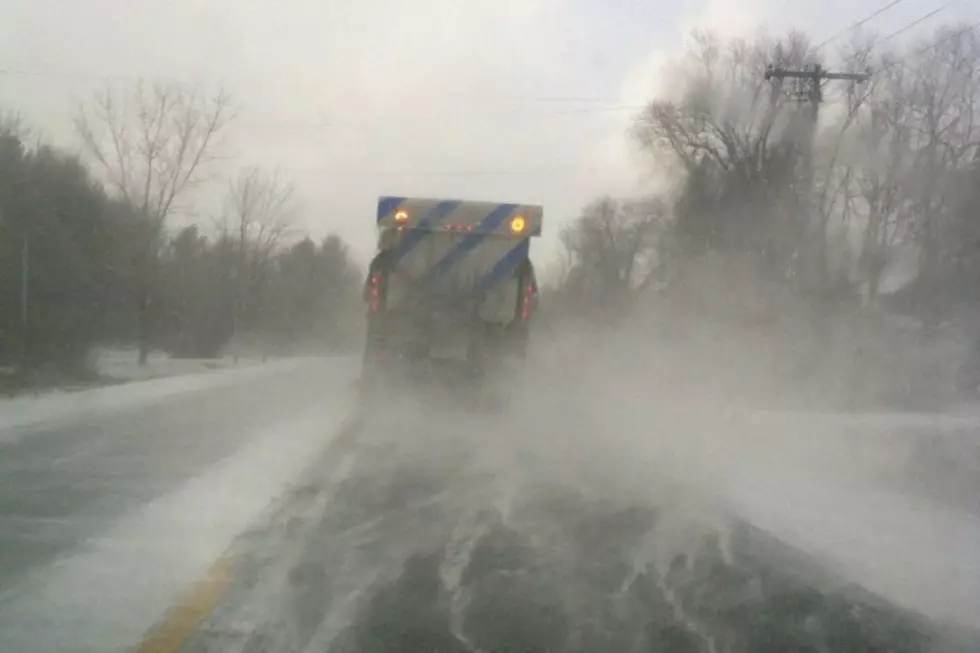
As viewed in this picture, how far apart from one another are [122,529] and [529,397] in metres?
16.7

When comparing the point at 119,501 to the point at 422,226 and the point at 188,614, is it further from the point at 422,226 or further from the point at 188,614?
the point at 422,226

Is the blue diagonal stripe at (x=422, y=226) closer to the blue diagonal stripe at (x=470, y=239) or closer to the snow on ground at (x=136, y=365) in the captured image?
the blue diagonal stripe at (x=470, y=239)

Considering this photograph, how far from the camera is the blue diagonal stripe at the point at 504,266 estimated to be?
60.2 ft

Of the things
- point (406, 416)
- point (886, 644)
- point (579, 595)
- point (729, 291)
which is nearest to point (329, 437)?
point (406, 416)

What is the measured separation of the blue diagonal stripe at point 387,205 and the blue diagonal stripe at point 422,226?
44cm

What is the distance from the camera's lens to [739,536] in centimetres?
942

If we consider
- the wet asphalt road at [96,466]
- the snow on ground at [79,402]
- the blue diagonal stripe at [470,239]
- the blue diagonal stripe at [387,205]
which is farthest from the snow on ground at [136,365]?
the blue diagonal stripe at [470,239]

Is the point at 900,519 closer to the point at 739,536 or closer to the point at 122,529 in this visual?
the point at 739,536

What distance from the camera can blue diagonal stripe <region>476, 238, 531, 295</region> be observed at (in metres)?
18.3

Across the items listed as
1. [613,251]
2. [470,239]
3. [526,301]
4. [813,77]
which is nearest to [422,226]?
[470,239]

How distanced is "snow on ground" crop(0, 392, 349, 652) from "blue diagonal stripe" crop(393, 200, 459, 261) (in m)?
6.67

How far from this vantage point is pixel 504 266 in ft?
60.3

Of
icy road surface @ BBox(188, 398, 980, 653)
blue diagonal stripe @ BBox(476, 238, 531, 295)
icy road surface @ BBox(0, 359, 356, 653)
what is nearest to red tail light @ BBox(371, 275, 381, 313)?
blue diagonal stripe @ BBox(476, 238, 531, 295)

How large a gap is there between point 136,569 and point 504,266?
11630mm
